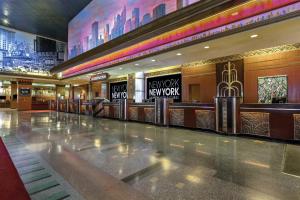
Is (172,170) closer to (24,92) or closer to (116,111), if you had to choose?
(116,111)

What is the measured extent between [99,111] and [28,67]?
42.3 ft

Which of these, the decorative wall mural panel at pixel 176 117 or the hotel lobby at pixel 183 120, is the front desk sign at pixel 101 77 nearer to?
the hotel lobby at pixel 183 120

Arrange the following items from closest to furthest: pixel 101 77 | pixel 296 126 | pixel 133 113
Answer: pixel 296 126, pixel 133 113, pixel 101 77

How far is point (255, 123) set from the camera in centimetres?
488

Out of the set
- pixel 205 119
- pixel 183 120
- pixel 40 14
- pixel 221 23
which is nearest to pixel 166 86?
pixel 183 120

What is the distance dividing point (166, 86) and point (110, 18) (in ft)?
17.3

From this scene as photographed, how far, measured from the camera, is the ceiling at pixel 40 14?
1227cm

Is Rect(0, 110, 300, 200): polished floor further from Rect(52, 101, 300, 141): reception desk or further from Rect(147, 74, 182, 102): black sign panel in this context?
Rect(147, 74, 182, 102): black sign panel

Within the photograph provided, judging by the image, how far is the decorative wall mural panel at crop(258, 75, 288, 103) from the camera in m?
6.31

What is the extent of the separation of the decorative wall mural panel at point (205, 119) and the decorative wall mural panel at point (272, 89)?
231 cm

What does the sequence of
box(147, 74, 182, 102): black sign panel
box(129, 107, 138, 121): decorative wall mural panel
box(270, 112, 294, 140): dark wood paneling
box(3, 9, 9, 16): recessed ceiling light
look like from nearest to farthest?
box(270, 112, 294, 140): dark wood paneling → box(129, 107, 138, 121): decorative wall mural panel → box(147, 74, 182, 102): black sign panel → box(3, 9, 9, 16): recessed ceiling light

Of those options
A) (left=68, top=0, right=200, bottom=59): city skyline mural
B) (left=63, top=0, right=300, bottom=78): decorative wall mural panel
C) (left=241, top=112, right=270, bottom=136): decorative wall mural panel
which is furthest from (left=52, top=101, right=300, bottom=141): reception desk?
(left=68, top=0, right=200, bottom=59): city skyline mural

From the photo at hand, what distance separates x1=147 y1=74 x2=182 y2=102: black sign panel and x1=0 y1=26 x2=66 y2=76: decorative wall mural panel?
13.4 meters

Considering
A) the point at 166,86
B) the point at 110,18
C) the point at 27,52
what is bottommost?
the point at 166,86
